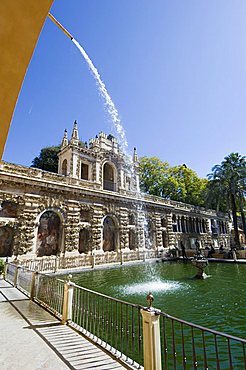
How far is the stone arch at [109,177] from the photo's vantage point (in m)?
25.7

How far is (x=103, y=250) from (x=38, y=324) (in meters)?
16.2

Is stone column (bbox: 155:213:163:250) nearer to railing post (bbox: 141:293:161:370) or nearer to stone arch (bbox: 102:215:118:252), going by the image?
stone arch (bbox: 102:215:118:252)

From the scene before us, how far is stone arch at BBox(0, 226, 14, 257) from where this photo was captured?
584 inches

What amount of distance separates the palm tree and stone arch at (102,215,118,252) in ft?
46.9

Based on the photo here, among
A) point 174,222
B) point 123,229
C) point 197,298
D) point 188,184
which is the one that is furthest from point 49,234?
point 188,184

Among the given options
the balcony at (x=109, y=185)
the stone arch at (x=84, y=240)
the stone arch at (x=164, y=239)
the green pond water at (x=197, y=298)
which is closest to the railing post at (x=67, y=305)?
the green pond water at (x=197, y=298)

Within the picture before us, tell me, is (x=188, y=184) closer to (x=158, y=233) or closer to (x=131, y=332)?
(x=158, y=233)

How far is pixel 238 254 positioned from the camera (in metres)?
22.0

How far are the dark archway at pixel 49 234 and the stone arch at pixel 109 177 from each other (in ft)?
28.5

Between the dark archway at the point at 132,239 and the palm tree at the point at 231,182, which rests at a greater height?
the palm tree at the point at 231,182

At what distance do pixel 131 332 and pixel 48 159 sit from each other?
108ft

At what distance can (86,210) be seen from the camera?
2033cm

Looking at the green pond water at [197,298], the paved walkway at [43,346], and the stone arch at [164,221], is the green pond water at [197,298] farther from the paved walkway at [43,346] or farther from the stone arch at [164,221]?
the stone arch at [164,221]

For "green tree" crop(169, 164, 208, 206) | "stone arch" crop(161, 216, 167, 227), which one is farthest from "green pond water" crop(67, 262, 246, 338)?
"green tree" crop(169, 164, 208, 206)
